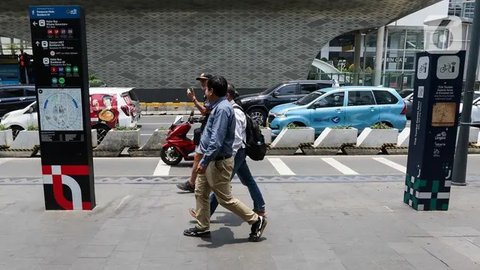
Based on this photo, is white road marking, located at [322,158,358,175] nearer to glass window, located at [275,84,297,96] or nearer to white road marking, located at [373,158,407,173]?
white road marking, located at [373,158,407,173]

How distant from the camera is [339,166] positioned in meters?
8.41

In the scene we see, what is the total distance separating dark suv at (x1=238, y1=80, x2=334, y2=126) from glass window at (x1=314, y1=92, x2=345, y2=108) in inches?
126

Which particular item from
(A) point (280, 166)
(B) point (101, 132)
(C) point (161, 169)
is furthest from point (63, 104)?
(B) point (101, 132)

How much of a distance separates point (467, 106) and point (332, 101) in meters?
5.11

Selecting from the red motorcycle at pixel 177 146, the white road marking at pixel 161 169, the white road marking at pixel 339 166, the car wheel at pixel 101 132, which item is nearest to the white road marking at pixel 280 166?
the white road marking at pixel 339 166

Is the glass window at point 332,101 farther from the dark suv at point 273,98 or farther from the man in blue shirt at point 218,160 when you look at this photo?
the man in blue shirt at point 218,160

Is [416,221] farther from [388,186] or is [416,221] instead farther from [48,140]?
[48,140]

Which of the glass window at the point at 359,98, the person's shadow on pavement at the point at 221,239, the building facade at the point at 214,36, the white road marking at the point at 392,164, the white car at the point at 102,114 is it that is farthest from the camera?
the building facade at the point at 214,36

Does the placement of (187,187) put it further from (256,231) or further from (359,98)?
(359,98)

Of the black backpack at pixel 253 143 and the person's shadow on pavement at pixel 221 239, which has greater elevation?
the black backpack at pixel 253 143

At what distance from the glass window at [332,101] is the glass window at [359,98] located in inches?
9.6

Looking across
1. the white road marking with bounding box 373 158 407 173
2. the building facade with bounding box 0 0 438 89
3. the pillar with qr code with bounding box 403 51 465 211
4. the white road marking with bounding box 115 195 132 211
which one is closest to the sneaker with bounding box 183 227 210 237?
the white road marking with bounding box 115 195 132 211

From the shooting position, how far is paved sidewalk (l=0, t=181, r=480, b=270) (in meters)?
3.83

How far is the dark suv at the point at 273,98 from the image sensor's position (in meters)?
14.4
